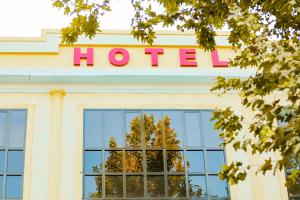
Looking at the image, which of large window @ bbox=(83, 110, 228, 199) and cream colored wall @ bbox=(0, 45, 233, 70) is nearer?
large window @ bbox=(83, 110, 228, 199)

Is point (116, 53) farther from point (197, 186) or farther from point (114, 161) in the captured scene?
point (197, 186)

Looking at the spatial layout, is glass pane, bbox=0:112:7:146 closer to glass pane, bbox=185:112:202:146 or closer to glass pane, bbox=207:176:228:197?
glass pane, bbox=185:112:202:146

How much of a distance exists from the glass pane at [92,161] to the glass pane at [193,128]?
2.96 m

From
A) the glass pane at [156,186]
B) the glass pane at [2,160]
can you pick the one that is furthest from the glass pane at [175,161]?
the glass pane at [2,160]

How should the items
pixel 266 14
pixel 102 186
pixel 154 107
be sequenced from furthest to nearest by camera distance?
1. pixel 154 107
2. pixel 102 186
3. pixel 266 14

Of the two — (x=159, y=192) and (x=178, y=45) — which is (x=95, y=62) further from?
(x=159, y=192)

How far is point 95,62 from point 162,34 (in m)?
2.57

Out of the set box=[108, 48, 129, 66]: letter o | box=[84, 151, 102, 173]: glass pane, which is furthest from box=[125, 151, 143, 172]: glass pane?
box=[108, 48, 129, 66]: letter o

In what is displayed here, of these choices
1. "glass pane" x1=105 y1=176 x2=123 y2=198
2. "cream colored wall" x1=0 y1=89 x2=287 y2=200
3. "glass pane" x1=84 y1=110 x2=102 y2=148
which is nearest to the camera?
"cream colored wall" x1=0 y1=89 x2=287 y2=200

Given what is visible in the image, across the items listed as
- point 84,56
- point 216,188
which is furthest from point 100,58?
point 216,188

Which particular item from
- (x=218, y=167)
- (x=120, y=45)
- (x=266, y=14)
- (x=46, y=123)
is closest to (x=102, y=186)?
(x=46, y=123)

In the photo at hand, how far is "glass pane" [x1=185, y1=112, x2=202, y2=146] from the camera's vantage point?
52.9ft

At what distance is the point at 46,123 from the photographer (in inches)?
627

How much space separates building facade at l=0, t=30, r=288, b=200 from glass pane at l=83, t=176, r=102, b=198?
31mm
